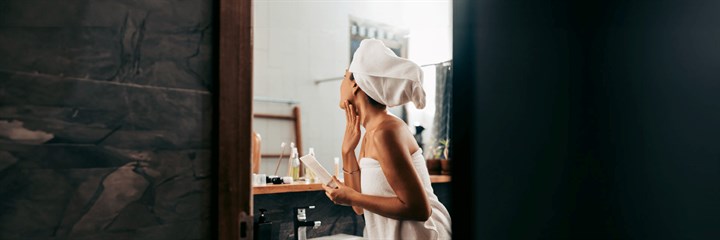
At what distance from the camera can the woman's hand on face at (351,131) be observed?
2789 millimetres

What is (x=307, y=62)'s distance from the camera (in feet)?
14.0

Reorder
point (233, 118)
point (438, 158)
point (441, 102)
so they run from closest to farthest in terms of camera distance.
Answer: point (233, 118) → point (438, 158) → point (441, 102)

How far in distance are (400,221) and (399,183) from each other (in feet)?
0.62

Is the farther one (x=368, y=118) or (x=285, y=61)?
(x=285, y=61)

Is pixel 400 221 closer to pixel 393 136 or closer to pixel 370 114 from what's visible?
pixel 393 136

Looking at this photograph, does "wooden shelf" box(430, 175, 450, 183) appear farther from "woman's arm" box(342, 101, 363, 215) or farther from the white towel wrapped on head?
the white towel wrapped on head

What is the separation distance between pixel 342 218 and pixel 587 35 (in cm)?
301

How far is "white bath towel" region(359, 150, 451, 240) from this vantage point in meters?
2.47

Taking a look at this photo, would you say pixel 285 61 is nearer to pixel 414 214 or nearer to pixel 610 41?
pixel 414 214

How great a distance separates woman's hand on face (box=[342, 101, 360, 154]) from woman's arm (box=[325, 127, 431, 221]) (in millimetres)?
334

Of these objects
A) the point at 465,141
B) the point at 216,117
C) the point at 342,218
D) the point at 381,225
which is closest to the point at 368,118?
the point at 381,225

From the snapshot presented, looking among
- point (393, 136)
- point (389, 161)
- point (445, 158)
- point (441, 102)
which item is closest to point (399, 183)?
point (389, 161)

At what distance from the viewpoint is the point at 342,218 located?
3.46 metres

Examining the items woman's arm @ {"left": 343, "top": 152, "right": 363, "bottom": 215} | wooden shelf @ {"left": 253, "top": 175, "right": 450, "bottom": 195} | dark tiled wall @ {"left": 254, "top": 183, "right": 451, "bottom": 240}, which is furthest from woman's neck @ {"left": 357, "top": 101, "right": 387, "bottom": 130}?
dark tiled wall @ {"left": 254, "top": 183, "right": 451, "bottom": 240}
